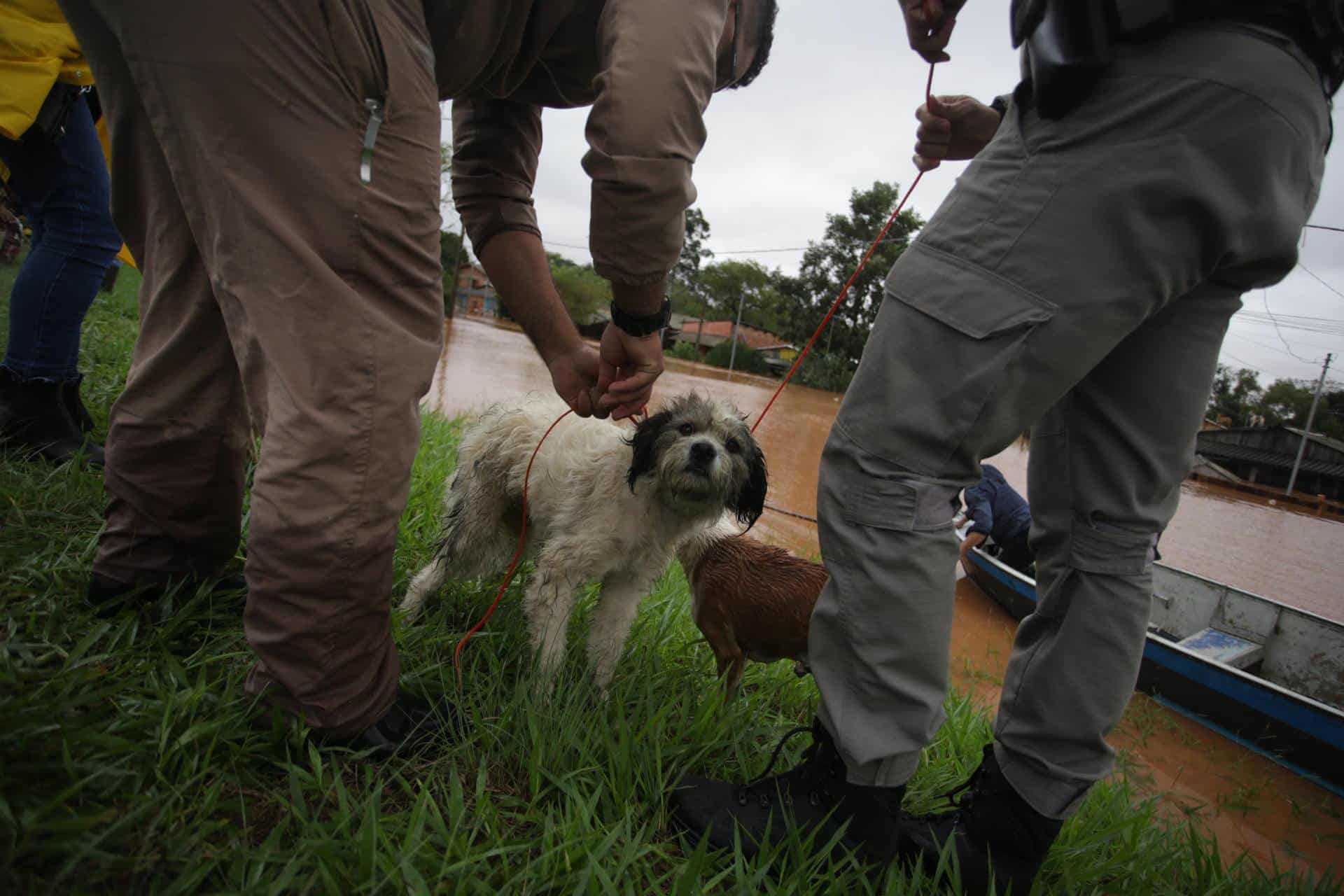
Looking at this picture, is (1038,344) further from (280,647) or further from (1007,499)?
(1007,499)

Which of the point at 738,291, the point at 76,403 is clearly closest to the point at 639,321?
the point at 76,403

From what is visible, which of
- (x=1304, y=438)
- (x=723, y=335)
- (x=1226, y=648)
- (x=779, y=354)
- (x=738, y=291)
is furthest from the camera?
(x=738, y=291)

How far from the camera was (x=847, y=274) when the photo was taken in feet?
124

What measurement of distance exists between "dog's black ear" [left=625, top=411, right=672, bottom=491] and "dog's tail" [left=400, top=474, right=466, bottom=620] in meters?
0.76

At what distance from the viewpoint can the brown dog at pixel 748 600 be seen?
2.26 meters

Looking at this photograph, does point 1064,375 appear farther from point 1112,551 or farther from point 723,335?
point 723,335

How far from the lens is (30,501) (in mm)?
2105

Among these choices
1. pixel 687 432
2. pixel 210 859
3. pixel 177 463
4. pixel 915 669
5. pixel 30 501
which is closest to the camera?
pixel 210 859

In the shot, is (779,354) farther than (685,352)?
Yes

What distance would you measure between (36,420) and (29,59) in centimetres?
134

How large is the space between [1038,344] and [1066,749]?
999 millimetres

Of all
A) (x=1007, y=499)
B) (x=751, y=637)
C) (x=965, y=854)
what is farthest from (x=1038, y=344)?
(x=1007, y=499)

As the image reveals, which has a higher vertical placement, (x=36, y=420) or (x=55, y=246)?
(x=55, y=246)

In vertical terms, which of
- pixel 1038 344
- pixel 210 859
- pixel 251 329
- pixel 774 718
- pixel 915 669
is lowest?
pixel 774 718
